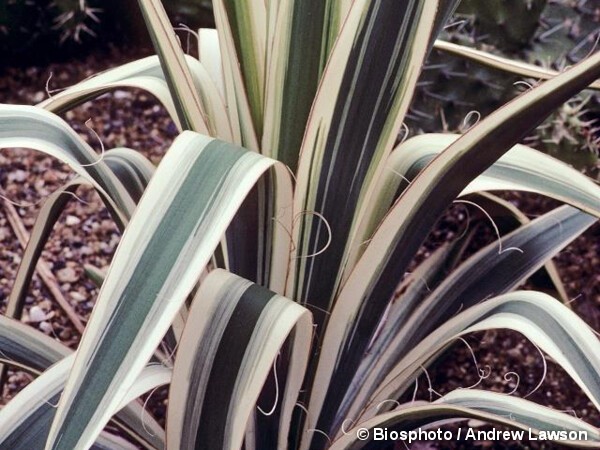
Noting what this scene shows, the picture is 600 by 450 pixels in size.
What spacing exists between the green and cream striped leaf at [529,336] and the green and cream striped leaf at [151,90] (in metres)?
0.26

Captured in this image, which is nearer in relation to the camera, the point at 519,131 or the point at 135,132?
the point at 519,131

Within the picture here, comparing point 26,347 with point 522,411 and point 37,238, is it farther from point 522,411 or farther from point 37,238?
point 522,411

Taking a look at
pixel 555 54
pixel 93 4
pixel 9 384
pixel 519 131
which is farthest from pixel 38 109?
pixel 93 4

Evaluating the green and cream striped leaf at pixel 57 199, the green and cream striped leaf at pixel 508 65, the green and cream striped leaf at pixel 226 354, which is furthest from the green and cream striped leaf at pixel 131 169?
the green and cream striped leaf at pixel 508 65

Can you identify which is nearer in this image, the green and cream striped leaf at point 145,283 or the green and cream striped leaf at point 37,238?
the green and cream striped leaf at point 145,283

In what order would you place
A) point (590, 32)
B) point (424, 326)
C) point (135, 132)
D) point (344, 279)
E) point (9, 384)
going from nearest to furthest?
1. point (344, 279)
2. point (424, 326)
3. point (9, 384)
4. point (590, 32)
5. point (135, 132)

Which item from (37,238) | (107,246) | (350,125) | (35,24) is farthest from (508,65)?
(35,24)

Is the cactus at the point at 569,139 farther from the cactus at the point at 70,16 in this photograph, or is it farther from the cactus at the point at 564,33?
the cactus at the point at 70,16

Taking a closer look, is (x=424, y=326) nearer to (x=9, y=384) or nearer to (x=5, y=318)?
(x=5, y=318)

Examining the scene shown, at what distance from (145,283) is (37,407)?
0.26 m

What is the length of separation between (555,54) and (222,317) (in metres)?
0.79

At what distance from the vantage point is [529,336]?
532 mm

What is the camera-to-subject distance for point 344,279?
0.58 m

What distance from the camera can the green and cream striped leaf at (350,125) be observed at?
453 millimetres
